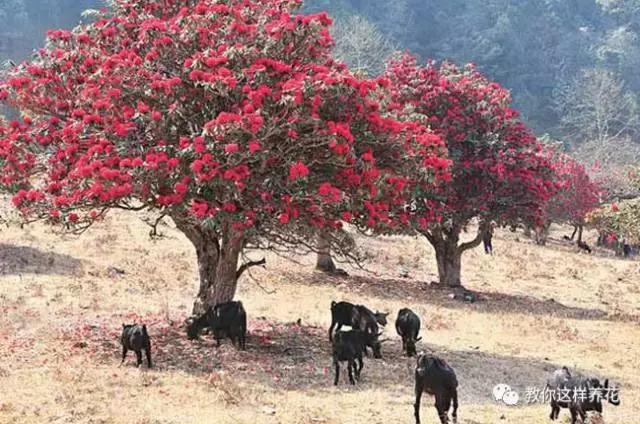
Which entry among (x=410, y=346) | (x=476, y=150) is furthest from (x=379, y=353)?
(x=476, y=150)

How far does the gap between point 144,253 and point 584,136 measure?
8695 cm

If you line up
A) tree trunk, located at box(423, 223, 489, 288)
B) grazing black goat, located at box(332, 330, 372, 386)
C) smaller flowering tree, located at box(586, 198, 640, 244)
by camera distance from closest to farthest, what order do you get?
grazing black goat, located at box(332, 330, 372, 386)
smaller flowering tree, located at box(586, 198, 640, 244)
tree trunk, located at box(423, 223, 489, 288)

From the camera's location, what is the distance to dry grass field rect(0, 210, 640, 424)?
1053cm

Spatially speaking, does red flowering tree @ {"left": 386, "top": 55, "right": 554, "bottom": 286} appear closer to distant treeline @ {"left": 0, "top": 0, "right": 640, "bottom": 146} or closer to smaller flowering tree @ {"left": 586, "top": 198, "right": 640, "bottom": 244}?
smaller flowering tree @ {"left": 586, "top": 198, "right": 640, "bottom": 244}

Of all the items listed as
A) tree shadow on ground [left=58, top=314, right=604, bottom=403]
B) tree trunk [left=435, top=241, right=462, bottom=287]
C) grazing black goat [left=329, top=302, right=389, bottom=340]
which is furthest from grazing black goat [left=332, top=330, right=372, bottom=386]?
tree trunk [left=435, top=241, right=462, bottom=287]

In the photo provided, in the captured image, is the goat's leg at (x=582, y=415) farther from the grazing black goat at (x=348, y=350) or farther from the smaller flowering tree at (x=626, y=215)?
the smaller flowering tree at (x=626, y=215)

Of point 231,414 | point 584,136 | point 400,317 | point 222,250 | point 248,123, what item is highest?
point 584,136

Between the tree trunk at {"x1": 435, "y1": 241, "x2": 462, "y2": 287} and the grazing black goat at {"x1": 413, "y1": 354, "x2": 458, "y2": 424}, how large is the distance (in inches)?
653

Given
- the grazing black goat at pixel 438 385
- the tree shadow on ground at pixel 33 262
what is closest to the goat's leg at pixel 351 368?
the grazing black goat at pixel 438 385

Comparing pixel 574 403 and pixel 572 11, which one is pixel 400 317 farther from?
pixel 572 11

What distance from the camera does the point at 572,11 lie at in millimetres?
124312

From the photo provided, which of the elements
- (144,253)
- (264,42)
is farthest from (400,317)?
(144,253)

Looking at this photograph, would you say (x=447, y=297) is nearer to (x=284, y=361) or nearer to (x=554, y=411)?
(x=284, y=361)

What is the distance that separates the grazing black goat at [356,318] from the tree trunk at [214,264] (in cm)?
227
